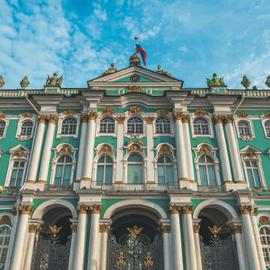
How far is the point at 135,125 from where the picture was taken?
95.9 ft

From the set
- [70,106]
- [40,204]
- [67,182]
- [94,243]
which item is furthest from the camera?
[70,106]

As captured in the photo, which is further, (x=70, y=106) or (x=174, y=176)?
(x=70, y=106)

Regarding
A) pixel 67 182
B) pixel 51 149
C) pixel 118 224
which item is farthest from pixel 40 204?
pixel 118 224

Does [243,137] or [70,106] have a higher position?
[70,106]

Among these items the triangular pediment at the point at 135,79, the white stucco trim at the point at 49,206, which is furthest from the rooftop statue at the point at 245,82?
the white stucco trim at the point at 49,206

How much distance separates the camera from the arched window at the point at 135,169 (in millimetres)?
26531

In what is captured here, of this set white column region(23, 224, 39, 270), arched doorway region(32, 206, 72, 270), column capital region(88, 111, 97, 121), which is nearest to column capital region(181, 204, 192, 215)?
arched doorway region(32, 206, 72, 270)

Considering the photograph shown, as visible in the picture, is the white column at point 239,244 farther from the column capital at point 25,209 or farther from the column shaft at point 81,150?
the column capital at point 25,209

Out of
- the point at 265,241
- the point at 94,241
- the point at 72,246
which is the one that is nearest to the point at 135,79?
the point at 94,241

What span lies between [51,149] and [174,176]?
10.0m

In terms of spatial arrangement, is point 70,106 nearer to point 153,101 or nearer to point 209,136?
point 153,101

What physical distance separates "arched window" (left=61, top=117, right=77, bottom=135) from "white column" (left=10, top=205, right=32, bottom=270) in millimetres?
7283

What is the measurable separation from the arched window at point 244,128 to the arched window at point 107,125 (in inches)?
429

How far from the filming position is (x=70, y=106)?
30.2m
